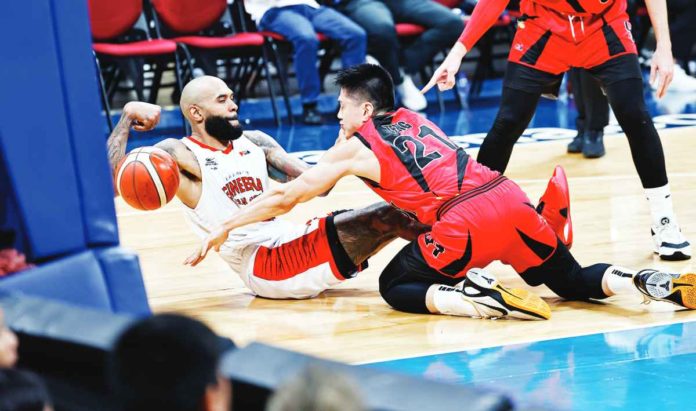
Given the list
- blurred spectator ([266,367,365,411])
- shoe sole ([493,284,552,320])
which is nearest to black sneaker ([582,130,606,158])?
shoe sole ([493,284,552,320])

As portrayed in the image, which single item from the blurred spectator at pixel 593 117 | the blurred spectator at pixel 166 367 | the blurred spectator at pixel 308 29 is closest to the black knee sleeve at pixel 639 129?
the blurred spectator at pixel 593 117

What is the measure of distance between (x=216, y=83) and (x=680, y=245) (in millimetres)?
2412

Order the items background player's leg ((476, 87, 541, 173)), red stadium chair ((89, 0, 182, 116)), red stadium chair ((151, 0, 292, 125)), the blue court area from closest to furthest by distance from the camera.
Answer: the blue court area
background player's leg ((476, 87, 541, 173))
red stadium chair ((89, 0, 182, 116))
red stadium chair ((151, 0, 292, 125))

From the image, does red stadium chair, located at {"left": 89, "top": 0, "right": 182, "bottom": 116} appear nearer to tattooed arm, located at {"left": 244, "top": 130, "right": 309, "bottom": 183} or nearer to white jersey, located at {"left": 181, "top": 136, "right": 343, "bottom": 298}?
tattooed arm, located at {"left": 244, "top": 130, "right": 309, "bottom": 183}

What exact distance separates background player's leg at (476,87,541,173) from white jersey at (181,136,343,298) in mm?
1143

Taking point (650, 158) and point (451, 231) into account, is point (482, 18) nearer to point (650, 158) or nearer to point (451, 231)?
point (650, 158)

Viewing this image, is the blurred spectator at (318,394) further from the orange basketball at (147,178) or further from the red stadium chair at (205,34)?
the red stadium chair at (205,34)

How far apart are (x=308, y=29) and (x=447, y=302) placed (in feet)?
20.4

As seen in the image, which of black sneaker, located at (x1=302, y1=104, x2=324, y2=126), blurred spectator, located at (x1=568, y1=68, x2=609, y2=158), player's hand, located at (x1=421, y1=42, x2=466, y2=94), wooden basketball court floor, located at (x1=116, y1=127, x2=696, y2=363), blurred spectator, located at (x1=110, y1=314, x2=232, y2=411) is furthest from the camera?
black sneaker, located at (x1=302, y1=104, x2=324, y2=126)

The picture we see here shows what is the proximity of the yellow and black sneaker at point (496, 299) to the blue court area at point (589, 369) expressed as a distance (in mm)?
281

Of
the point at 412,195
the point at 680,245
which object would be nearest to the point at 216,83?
the point at 412,195

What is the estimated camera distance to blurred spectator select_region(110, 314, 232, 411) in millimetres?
2076

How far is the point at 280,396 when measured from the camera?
1847mm

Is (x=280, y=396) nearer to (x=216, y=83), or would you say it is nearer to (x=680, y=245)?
(x=216, y=83)
